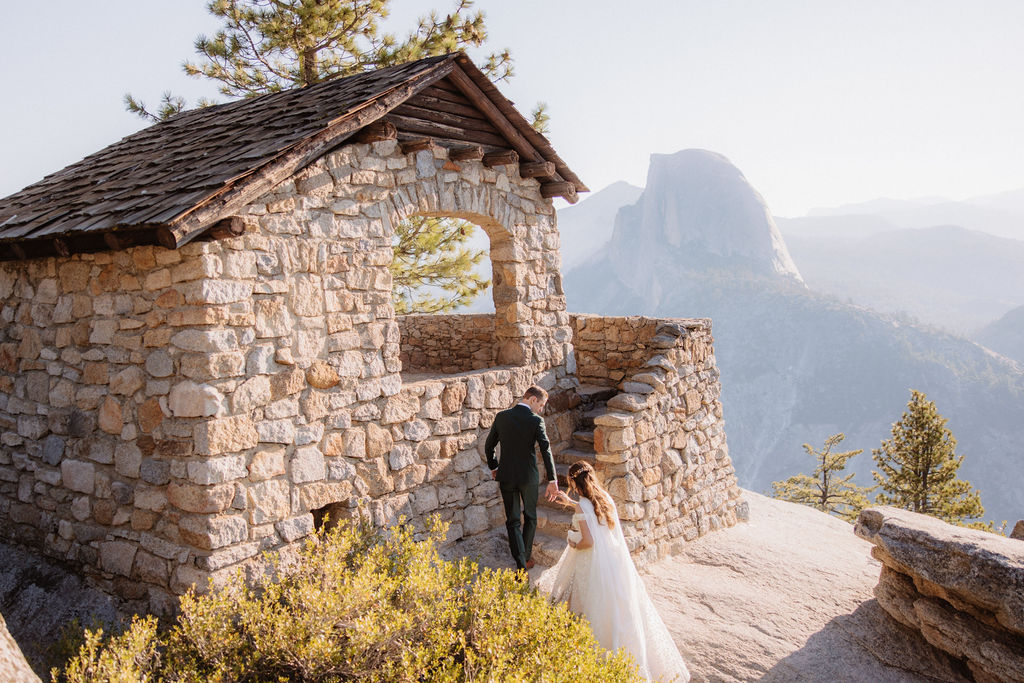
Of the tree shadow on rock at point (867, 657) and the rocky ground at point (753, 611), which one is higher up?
the rocky ground at point (753, 611)

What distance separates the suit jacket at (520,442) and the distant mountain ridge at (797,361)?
5341 centimetres

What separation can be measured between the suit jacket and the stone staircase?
976 millimetres

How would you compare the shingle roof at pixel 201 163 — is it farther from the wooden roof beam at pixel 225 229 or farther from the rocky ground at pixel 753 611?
the rocky ground at pixel 753 611

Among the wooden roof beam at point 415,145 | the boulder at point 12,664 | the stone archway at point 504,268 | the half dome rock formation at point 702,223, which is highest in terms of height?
the half dome rock formation at point 702,223

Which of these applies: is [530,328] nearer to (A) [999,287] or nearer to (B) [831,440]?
(B) [831,440]

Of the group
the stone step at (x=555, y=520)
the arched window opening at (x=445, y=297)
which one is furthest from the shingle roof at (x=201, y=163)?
the stone step at (x=555, y=520)

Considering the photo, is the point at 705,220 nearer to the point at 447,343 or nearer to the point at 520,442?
→ the point at 447,343

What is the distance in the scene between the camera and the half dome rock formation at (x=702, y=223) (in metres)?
91.5

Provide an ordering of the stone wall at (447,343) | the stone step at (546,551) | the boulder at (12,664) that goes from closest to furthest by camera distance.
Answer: the boulder at (12,664) → the stone step at (546,551) → the stone wall at (447,343)

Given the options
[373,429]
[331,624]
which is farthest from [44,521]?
[331,624]

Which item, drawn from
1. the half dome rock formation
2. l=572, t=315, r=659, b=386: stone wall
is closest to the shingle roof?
l=572, t=315, r=659, b=386: stone wall

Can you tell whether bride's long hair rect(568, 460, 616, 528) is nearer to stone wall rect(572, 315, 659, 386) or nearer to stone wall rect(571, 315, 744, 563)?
stone wall rect(571, 315, 744, 563)

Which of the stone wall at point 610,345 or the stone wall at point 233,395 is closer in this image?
the stone wall at point 233,395

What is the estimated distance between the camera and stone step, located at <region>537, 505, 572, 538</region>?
645cm
